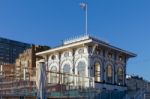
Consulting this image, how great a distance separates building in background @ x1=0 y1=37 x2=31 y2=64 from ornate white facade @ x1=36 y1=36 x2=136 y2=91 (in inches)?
2406

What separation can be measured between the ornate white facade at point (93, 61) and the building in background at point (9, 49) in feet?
200

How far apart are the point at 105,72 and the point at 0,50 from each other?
72.4 metres

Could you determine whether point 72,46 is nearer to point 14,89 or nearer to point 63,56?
point 63,56

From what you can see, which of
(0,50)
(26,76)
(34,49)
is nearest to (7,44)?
(0,50)

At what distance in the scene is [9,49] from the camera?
120562 mm

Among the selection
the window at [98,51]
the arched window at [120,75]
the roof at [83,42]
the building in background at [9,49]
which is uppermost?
the building in background at [9,49]

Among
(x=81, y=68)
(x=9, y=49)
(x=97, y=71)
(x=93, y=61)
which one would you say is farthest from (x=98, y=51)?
(x=9, y=49)

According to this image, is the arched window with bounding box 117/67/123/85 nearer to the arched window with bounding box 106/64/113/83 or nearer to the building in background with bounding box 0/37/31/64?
the arched window with bounding box 106/64/113/83

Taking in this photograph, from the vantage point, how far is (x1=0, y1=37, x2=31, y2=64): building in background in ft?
376

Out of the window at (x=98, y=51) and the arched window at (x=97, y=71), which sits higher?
the window at (x=98, y=51)

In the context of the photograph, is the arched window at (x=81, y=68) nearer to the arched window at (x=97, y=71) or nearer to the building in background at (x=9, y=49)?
the arched window at (x=97, y=71)

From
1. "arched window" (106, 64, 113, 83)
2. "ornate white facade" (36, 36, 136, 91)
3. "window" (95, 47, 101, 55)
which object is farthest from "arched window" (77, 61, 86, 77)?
"arched window" (106, 64, 113, 83)

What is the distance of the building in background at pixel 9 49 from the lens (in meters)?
115

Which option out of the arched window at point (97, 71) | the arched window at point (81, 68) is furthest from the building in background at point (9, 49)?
the arched window at point (97, 71)
